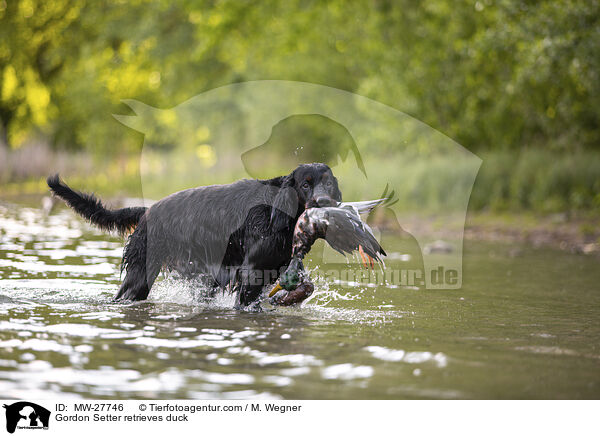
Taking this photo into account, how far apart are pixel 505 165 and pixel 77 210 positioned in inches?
466

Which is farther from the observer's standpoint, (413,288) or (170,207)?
(413,288)

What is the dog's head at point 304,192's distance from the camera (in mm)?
6071

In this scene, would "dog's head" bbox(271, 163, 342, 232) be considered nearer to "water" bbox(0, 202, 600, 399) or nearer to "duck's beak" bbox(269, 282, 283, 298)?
"duck's beak" bbox(269, 282, 283, 298)

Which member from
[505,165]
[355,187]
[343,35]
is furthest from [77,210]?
[343,35]

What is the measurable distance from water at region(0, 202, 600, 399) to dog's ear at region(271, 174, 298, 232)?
2.66 feet

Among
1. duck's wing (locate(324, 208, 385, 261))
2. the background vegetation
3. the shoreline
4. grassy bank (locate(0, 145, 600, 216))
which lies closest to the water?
duck's wing (locate(324, 208, 385, 261))

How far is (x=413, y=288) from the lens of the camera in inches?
321

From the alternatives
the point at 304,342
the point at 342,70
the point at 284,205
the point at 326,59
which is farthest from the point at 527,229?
the point at 342,70

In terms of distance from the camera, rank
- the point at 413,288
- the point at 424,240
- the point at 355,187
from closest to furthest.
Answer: the point at 413,288 → the point at 424,240 → the point at 355,187

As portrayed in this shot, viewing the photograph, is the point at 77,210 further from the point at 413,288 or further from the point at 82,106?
the point at 82,106

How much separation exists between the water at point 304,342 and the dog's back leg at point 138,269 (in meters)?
0.16

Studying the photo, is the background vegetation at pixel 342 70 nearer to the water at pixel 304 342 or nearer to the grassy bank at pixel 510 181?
the grassy bank at pixel 510 181

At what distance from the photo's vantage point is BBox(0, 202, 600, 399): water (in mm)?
4176
